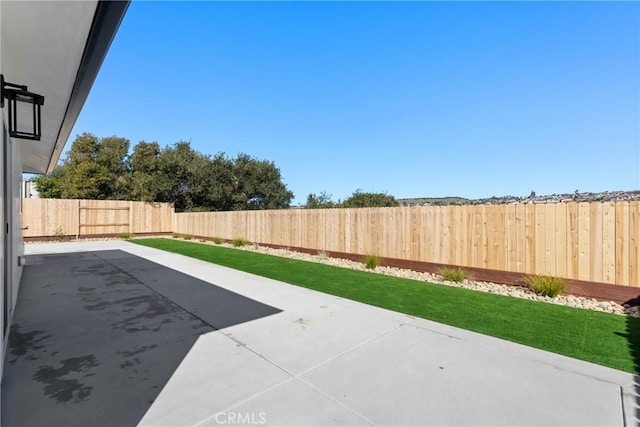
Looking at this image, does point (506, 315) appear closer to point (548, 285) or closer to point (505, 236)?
point (548, 285)

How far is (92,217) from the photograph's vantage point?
17.3 metres

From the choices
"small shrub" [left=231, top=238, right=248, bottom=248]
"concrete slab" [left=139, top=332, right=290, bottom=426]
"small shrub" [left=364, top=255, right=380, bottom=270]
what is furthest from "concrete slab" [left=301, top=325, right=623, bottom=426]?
"small shrub" [left=231, top=238, right=248, bottom=248]

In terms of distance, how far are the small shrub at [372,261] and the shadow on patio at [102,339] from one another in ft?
13.3

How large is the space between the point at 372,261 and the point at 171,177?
17.9 metres

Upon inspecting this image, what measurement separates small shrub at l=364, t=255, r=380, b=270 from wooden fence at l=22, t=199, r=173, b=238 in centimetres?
1652

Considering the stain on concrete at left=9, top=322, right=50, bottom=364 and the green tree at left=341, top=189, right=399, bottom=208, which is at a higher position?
the green tree at left=341, top=189, right=399, bottom=208

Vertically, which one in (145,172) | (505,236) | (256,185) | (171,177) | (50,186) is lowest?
(505,236)

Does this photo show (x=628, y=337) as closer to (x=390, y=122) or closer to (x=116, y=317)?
(x=116, y=317)

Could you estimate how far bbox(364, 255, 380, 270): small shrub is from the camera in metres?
8.14

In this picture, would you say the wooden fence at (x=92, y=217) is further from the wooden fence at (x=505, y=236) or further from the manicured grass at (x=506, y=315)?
the manicured grass at (x=506, y=315)

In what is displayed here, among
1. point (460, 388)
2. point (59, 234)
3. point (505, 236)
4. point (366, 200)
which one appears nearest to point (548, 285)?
point (505, 236)

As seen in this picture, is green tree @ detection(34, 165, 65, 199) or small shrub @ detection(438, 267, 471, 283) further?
green tree @ detection(34, 165, 65, 199)

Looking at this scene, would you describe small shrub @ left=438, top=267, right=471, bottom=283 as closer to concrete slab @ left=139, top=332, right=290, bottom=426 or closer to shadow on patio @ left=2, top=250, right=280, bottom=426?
shadow on patio @ left=2, top=250, right=280, bottom=426

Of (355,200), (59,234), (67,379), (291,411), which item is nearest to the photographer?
(291,411)
